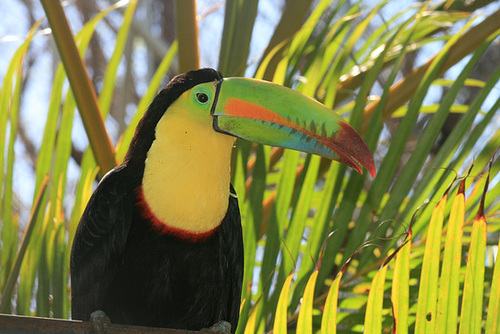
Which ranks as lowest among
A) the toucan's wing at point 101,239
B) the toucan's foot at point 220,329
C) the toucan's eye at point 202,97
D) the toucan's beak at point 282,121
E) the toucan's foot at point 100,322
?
the toucan's foot at point 100,322

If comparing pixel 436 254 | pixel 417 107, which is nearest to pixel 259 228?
pixel 417 107

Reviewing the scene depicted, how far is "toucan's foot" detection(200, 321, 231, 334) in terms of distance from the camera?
157 cm

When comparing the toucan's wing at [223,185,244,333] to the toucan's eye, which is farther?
the toucan's wing at [223,185,244,333]

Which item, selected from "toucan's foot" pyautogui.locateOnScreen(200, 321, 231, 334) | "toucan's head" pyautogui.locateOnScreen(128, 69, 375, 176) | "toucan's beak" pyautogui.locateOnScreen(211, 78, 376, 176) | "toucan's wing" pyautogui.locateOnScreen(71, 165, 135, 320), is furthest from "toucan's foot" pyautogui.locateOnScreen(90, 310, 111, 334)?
"toucan's beak" pyautogui.locateOnScreen(211, 78, 376, 176)

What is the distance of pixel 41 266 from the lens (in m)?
1.62

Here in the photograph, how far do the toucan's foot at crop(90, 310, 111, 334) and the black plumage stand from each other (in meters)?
0.09

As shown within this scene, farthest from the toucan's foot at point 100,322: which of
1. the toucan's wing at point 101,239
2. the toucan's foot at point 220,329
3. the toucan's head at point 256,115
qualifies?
the toucan's head at point 256,115

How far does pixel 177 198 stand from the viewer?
4.77 ft

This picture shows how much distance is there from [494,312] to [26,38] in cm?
147

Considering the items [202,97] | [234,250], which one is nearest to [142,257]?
[234,250]

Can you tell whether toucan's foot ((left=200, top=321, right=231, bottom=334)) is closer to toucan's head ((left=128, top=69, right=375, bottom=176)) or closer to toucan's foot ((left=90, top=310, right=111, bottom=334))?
toucan's foot ((left=90, top=310, right=111, bottom=334))

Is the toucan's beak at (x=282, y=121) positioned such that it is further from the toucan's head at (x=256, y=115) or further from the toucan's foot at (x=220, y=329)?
the toucan's foot at (x=220, y=329)

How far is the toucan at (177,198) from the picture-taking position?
56.4 inches

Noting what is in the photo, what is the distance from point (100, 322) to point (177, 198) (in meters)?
0.32
